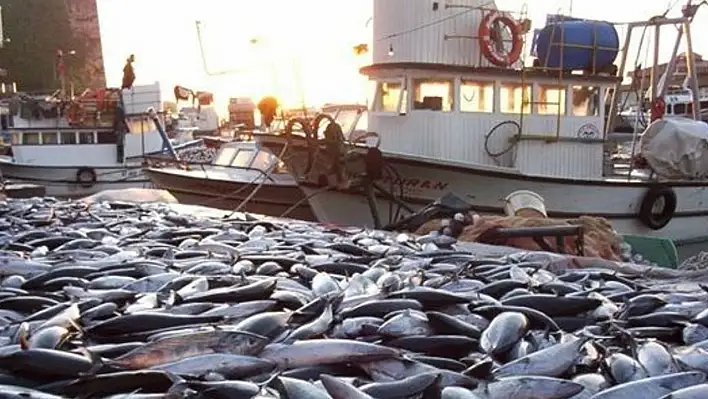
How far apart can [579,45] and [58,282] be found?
10015 millimetres

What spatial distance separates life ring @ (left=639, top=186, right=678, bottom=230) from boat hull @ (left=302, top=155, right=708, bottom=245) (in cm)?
8

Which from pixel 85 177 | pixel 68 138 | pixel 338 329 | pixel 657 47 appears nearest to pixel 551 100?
pixel 657 47

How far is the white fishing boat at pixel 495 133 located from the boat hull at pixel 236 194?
4.59 feet

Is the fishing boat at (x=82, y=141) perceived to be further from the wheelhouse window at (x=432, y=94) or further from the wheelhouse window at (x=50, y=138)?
the wheelhouse window at (x=432, y=94)

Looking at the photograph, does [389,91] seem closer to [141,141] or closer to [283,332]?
[283,332]

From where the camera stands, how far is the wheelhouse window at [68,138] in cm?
2297

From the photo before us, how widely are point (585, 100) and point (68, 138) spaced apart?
15.8m

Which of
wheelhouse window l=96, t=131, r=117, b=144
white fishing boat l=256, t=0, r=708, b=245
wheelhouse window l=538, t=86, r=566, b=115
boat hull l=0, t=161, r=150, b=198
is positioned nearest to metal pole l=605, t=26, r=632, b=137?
white fishing boat l=256, t=0, r=708, b=245

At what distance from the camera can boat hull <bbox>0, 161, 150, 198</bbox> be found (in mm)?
22219

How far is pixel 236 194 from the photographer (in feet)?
46.7

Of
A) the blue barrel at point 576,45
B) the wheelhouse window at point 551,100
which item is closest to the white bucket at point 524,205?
the wheelhouse window at point 551,100

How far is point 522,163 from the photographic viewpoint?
1255 centimetres

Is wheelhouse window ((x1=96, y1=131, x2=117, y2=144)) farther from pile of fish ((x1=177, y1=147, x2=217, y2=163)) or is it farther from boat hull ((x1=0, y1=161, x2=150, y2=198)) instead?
pile of fish ((x1=177, y1=147, x2=217, y2=163))

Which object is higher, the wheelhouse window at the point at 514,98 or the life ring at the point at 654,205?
the wheelhouse window at the point at 514,98
